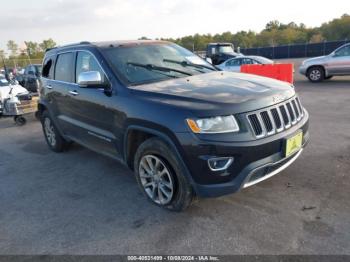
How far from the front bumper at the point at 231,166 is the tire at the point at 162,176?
192 millimetres

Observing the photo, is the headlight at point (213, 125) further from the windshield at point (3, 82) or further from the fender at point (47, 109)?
the windshield at point (3, 82)

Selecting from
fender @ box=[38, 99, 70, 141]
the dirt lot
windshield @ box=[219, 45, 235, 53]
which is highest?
windshield @ box=[219, 45, 235, 53]

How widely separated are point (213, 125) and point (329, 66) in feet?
39.3

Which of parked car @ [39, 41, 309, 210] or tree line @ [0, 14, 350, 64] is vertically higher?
tree line @ [0, 14, 350, 64]

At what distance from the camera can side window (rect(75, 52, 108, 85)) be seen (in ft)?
13.5

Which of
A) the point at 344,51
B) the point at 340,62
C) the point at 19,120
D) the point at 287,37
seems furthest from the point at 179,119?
the point at 287,37

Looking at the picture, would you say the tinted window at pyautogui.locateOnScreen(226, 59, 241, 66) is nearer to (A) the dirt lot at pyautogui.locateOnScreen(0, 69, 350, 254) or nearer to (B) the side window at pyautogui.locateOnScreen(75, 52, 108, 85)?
(A) the dirt lot at pyautogui.locateOnScreen(0, 69, 350, 254)

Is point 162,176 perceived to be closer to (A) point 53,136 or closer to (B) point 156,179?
(B) point 156,179

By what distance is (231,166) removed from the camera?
9.95 ft

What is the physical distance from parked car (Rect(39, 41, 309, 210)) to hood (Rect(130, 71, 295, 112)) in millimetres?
11

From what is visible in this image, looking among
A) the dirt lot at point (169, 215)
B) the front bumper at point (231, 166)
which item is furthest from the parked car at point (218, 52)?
the front bumper at point (231, 166)

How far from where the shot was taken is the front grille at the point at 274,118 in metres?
3.12

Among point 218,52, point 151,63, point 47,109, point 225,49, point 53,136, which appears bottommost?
point 53,136

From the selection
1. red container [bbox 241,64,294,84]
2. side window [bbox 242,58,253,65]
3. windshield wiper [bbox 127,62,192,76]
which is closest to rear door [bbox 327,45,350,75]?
red container [bbox 241,64,294,84]
